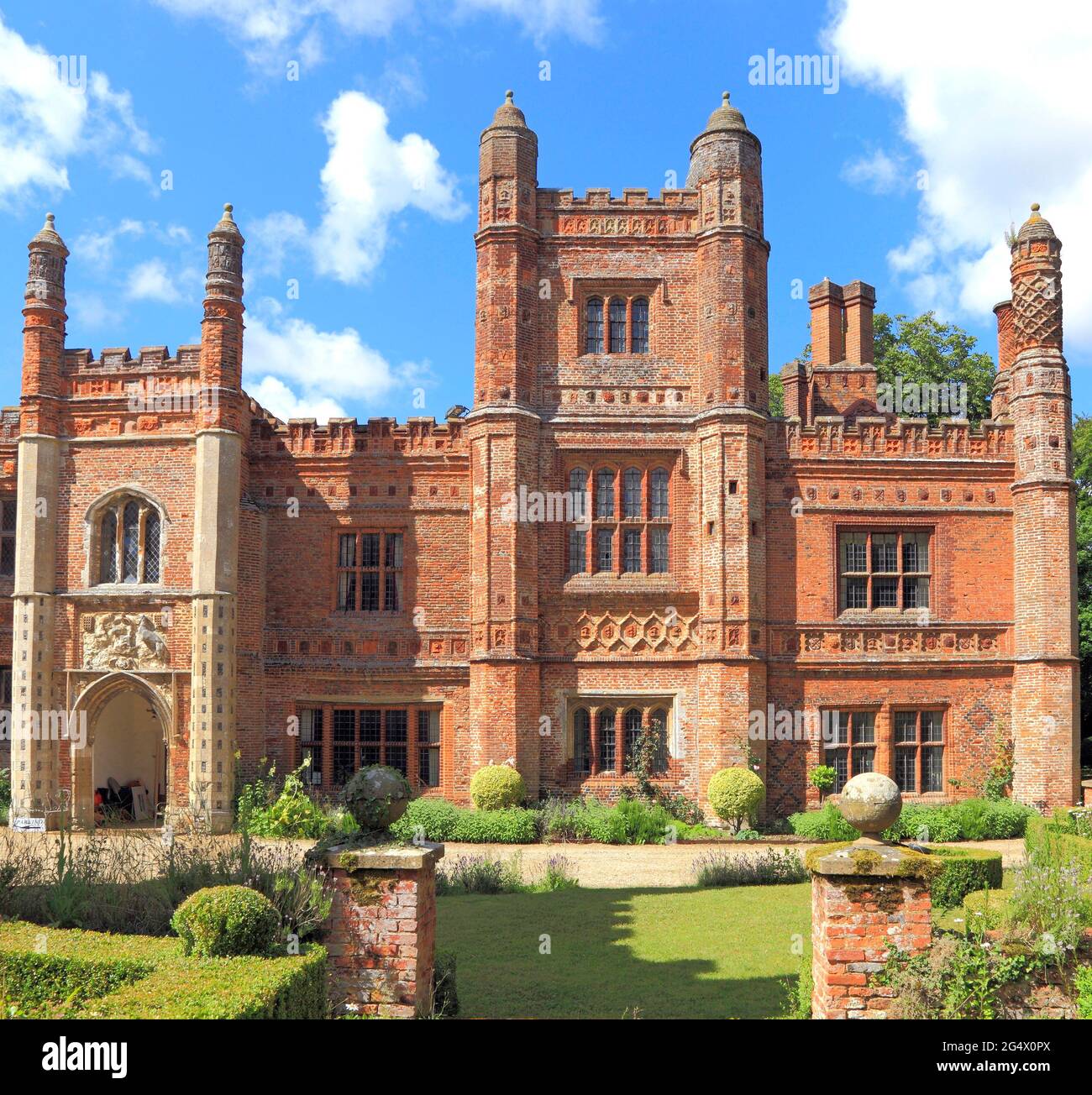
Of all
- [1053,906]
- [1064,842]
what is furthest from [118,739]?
[1053,906]

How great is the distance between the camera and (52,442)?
2231cm

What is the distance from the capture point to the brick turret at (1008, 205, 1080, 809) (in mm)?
22203

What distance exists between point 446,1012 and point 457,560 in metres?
14.7

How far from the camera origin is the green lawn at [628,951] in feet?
30.8

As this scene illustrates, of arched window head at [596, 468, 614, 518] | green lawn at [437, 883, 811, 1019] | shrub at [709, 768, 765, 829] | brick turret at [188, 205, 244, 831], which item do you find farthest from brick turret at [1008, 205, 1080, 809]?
brick turret at [188, 205, 244, 831]

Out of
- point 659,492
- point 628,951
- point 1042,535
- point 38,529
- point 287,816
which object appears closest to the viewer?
point 628,951

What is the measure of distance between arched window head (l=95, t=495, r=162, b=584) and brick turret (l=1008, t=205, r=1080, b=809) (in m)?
18.7

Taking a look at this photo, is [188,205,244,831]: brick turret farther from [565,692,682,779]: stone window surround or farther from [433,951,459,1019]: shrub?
[433,951,459,1019]: shrub

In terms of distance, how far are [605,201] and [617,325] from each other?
2779mm

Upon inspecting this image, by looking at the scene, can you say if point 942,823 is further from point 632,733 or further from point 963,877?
point 963,877

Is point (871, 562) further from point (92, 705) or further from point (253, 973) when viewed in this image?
point (253, 973)

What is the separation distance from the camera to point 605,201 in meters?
23.2

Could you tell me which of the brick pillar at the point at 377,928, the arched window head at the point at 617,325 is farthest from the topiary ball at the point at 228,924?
the arched window head at the point at 617,325

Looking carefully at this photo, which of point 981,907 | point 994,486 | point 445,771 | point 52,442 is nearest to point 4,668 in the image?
point 52,442
